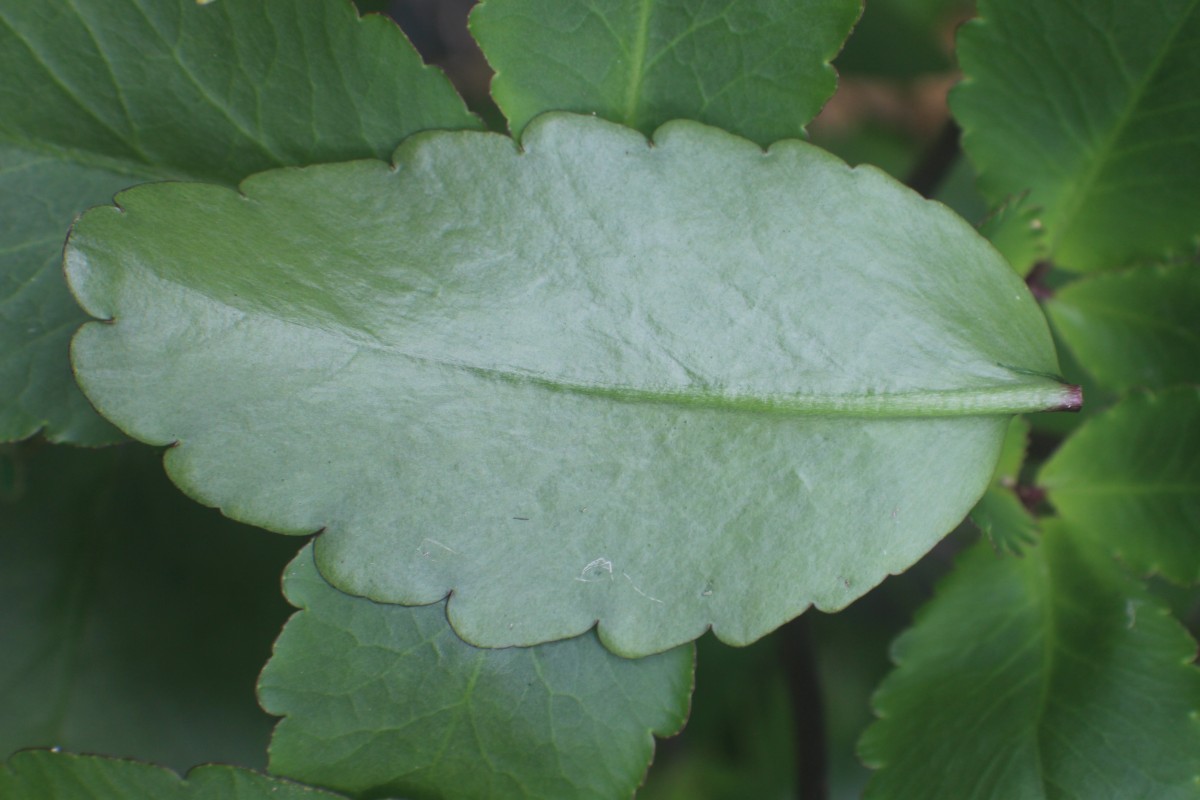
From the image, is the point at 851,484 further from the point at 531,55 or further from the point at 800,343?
the point at 531,55

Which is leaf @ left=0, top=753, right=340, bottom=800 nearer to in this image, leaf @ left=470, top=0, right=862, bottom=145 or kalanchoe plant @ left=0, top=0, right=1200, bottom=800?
kalanchoe plant @ left=0, top=0, right=1200, bottom=800

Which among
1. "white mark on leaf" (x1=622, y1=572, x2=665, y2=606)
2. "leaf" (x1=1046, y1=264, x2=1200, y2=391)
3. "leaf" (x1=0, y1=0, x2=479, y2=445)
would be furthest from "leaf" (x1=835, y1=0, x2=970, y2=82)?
"white mark on leaf" (x1=622, y1=572, x2=665, y2=606)

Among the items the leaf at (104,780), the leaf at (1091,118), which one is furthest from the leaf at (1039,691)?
the leaf at (104,780)

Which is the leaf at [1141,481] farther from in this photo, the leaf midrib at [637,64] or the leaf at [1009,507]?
the leaf midrib at [637,64]

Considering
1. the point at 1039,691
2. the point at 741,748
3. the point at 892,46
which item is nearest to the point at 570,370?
the point at 1039,691

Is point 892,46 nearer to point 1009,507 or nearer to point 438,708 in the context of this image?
point 1009,507

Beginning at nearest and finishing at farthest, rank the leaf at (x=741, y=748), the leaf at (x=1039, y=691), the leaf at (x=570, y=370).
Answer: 1. the leaf at (x=570, y=370)
2. the leaf at (x=1039, y=691)
3. the leaf at (x=741, y=748)
